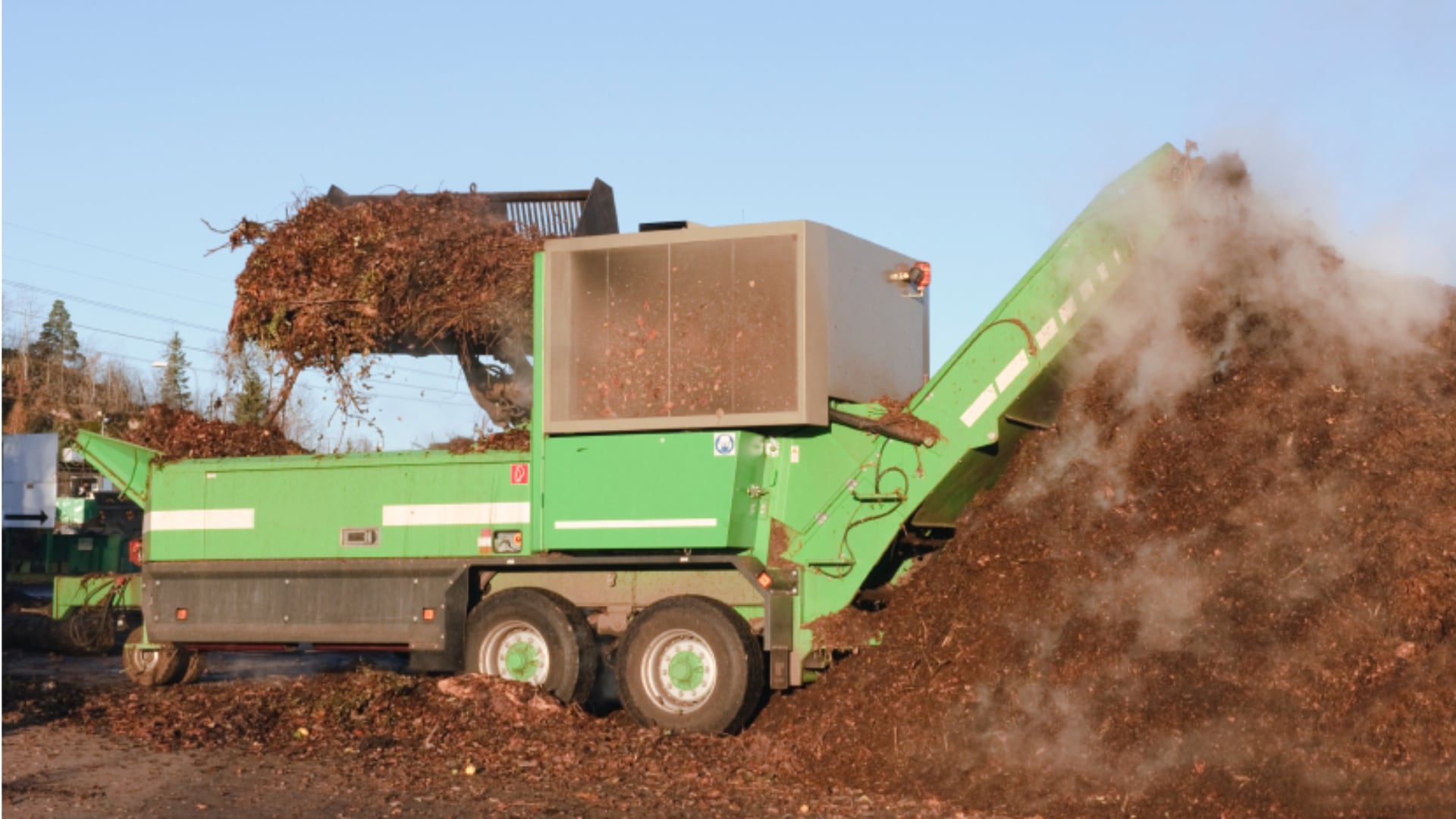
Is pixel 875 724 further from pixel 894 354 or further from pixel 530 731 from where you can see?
pixel 894 354

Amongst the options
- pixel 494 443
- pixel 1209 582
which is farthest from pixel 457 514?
pixel 1209 582

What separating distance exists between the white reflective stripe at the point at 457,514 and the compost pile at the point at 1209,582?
7.91ft

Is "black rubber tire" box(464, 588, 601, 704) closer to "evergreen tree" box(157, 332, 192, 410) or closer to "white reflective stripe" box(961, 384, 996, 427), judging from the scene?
"white reflective stripe" box(961, 384, 996, 427)

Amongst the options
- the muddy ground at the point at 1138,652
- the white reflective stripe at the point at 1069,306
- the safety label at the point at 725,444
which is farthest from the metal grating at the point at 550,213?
the white reflective stripe at the point at 1069,306

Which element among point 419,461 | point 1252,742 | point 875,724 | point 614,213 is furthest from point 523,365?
point 1252,742

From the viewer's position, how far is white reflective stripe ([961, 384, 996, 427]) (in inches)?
395

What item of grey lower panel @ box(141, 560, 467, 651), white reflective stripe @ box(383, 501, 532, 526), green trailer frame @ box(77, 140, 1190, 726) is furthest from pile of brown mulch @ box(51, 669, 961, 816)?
white reflective stripe @ box(383, 501, 532, 526)

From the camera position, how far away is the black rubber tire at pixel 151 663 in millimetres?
13211

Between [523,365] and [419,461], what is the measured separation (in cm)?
109

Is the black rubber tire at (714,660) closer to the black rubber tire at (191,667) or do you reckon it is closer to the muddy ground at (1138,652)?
the muddy ground at (1138,652)

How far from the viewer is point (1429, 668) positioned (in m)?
7.40

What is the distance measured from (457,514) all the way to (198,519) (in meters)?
2.61

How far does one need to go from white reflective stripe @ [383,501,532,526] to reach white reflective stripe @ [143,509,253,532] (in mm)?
1454

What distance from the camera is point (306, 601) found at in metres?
12.0
